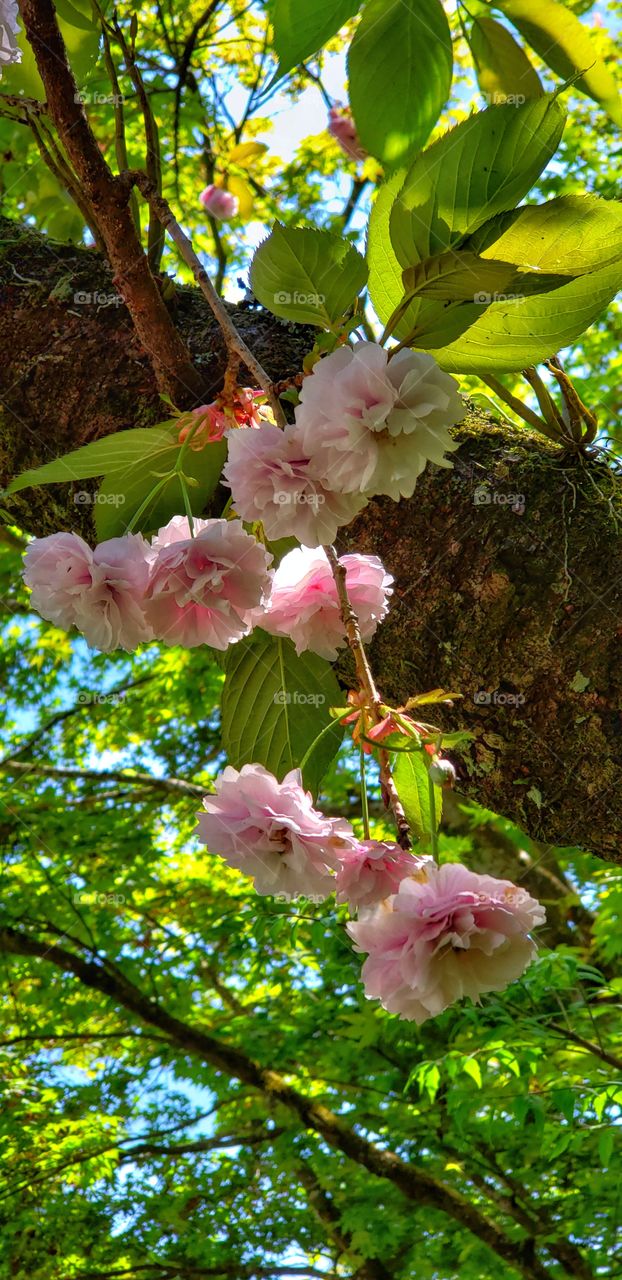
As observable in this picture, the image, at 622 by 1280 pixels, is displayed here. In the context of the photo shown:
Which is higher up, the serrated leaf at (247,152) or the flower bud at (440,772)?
the serrated leaf at (247,152)

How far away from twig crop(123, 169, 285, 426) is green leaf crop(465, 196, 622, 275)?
0.43 feet

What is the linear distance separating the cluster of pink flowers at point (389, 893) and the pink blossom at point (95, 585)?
93 millimetres

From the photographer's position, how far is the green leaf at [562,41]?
62cm

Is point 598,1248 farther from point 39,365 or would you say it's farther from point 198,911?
point 39,365

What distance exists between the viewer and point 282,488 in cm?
38

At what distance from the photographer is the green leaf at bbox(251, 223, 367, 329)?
1.37 ft

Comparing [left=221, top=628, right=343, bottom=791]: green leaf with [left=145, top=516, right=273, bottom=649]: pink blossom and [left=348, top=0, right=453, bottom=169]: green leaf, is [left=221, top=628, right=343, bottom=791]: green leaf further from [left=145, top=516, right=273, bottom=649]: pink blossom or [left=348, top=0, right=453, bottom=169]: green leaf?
[left=348, top=0, right=453, bottom=169]: green leaf

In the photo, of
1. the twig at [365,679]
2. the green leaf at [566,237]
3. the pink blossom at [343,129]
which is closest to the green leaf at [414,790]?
the twig at [365,679]

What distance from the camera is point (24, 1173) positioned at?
7.47 feet

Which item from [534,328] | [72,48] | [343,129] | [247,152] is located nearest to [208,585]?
[534,328]

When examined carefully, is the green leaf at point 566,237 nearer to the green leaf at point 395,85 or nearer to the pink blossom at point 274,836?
the green leaf at point 395,85

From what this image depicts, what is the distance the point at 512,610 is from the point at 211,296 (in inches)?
10.8

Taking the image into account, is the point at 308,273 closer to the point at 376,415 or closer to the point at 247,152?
the point at 376,415

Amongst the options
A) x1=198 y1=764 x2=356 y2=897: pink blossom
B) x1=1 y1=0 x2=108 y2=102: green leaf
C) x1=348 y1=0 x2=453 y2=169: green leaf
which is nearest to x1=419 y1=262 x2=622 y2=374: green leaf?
x1=348 y1=0 x2=453 y2=169: green leaf
